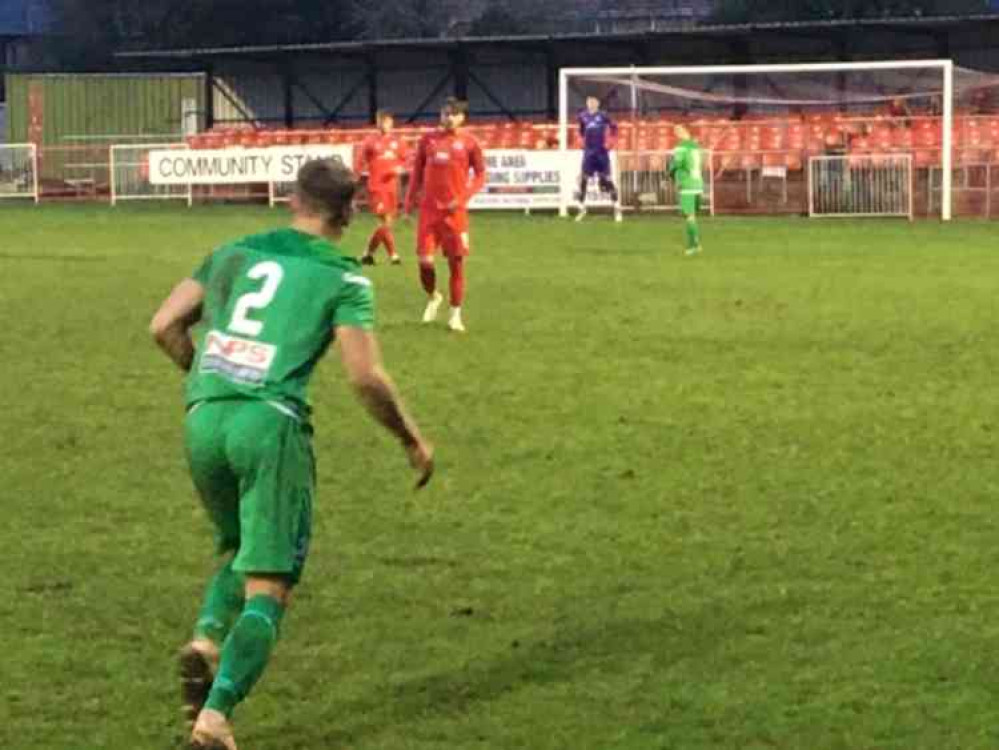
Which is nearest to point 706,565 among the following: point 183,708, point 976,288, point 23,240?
point 183,708

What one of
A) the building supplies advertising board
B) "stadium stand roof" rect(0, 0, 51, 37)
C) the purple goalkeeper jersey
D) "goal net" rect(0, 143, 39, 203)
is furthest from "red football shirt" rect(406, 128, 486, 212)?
"stadium stand roof" rect(0, 0, 51, 37)

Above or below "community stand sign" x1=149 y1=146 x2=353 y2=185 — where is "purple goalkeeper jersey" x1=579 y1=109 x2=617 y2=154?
above

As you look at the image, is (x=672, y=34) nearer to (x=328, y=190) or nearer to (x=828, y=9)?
(x=828, y=9)

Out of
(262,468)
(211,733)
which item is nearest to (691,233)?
(262,468)

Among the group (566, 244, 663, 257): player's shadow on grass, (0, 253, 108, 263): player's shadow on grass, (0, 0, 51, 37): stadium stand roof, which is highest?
(0, 0, 51, 37): stadium stand roof

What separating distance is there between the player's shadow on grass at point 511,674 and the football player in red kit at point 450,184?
11.9 m

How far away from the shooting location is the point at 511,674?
835 cm

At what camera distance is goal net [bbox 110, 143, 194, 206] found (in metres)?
53.3

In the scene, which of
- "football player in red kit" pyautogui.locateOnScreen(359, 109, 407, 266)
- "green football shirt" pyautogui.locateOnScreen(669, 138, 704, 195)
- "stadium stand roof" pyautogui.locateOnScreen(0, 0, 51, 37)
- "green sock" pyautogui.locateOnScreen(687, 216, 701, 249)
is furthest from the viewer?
"stadium stand roof" pyautogui.locateOnScreen(0, 0, 51, 37)

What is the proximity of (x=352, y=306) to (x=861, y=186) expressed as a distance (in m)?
38.1

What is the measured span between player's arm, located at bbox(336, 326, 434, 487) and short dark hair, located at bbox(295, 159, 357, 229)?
13.9 inches

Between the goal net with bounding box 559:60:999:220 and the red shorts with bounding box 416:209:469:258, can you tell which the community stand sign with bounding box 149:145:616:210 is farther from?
the red shorts with bounding box 416:209:469:258

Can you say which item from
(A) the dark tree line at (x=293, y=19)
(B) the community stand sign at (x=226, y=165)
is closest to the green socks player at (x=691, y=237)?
(B) the community stand sign at (x=226, y=165)

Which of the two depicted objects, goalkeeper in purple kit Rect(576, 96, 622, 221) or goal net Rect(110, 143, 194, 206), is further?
goal net Rect(110, 143, 194, 206)
